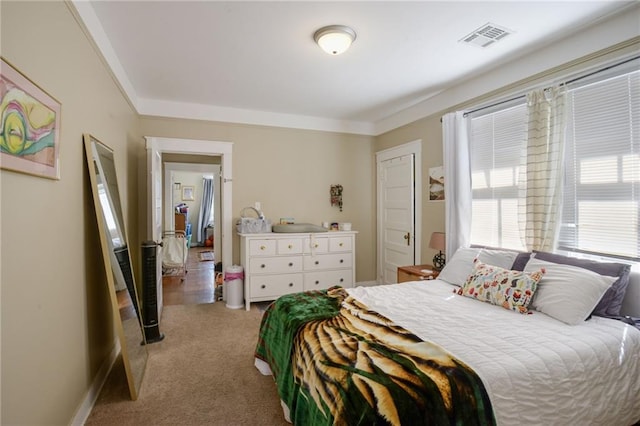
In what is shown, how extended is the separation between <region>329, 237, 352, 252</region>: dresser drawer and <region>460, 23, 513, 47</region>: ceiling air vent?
2671mm

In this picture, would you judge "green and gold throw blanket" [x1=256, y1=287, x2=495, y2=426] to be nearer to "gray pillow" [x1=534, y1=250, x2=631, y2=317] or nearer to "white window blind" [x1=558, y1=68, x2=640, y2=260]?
"gray pillow" [x1=534, y1=250, x2=631, y2=317]

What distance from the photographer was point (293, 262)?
13.4 ft

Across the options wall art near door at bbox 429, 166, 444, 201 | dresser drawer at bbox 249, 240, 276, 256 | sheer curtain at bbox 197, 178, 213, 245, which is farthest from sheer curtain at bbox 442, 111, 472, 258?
sheer curtain at bbox 197, 178, 213, 245

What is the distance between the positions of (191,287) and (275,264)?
77.4 inches

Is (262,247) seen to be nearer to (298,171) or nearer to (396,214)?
(298,171)

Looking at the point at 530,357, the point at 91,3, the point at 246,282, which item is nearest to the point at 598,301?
the point at 530,357

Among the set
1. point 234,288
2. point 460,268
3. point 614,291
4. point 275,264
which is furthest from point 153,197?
point 614,291

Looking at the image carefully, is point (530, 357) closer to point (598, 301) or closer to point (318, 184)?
point (598, 301)

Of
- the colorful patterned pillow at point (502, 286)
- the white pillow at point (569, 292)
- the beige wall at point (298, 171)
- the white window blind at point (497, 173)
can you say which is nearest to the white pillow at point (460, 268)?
the colorful patterned pillow at point (502, 286)

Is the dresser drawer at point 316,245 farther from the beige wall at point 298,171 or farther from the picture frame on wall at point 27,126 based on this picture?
the picture frame on wall at point 27,126

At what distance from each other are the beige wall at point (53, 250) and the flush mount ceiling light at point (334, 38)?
158 cm

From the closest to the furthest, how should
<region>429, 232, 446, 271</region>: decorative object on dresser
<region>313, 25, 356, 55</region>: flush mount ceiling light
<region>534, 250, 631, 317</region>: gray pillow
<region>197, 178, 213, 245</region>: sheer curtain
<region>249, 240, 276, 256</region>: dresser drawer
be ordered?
<region>534, 250, 631, 317</region>: gray pillow, <region>313, 25, 356, 55</region>: flush mount ceiling light, <region>429, 232, 446, 271</region>: decorative object on dresser, <region>249, 240, 276, 256</region>: dresser drawer, <region>197, 178, 213, 245</region>: sheer curtain

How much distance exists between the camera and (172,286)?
205 inches

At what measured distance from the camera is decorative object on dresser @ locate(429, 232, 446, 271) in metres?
3.36
